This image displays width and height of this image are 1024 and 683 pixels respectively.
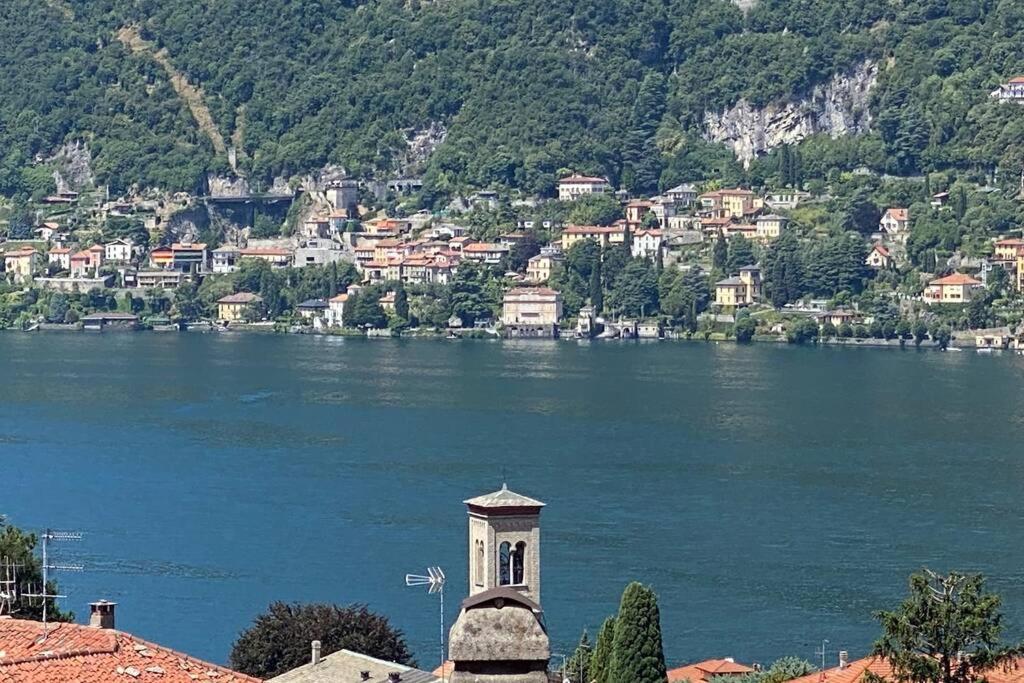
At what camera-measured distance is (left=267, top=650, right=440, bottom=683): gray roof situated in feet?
58.8

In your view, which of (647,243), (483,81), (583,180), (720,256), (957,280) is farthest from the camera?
(483,81)

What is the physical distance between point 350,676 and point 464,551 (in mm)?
21532

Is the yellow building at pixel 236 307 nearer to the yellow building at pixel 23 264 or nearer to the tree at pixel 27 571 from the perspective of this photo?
the yellow building at pixel 23 264

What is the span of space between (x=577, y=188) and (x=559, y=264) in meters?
8.92

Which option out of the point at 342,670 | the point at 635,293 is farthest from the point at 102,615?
the point at 635,293

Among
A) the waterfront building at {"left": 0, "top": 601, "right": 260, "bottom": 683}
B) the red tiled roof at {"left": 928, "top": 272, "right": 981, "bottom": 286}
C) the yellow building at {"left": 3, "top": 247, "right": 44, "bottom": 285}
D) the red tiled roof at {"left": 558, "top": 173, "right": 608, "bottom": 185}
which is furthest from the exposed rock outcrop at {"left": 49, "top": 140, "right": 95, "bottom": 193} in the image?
the waterfront building at {"left": 0, "top": 601, "right": 260, "bottom": 683}

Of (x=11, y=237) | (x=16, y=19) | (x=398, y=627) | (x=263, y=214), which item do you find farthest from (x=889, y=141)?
(x=398, y=627)

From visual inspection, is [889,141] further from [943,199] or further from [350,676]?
[350,676]

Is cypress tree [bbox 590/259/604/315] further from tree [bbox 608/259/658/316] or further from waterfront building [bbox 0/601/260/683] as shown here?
waterfront building [bbox 0/601/260/683]

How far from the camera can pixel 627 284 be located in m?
100

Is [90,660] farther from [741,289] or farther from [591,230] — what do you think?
[591,230]

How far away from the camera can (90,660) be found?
10633mm

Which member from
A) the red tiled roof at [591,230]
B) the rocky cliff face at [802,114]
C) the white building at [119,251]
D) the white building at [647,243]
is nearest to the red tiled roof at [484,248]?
the red tiled roof at [591,230]

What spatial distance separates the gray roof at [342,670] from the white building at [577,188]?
305 ft
